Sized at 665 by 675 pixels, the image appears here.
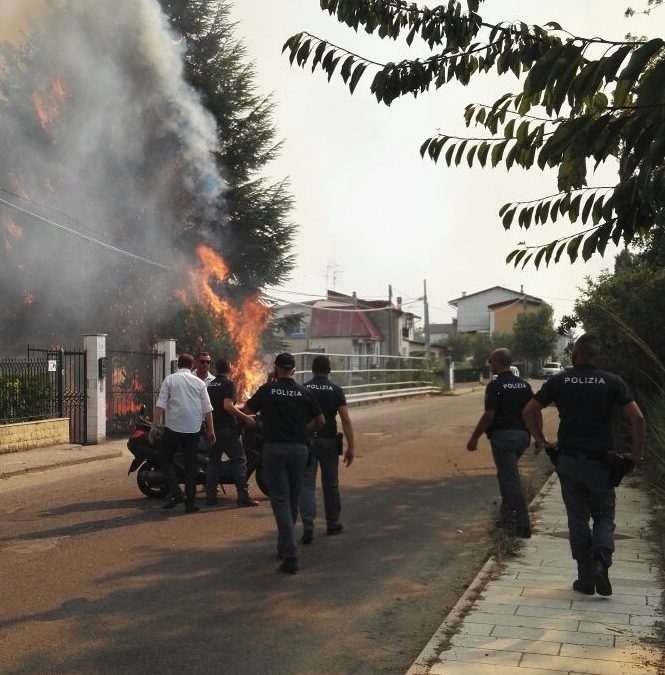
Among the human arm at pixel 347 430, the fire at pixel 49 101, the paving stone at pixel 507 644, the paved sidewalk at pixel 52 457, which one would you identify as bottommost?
the paving stone at pixel 507 644

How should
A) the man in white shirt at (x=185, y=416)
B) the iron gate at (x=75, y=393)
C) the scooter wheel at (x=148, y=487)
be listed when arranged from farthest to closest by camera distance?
the iron gate at (x=75, y=393) < the scooter wheel at (x=148, y=487) < the man in white shirt at (x=185, y=416)

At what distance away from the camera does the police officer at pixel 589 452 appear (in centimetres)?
626

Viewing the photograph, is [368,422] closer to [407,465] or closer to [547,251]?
[407,465]

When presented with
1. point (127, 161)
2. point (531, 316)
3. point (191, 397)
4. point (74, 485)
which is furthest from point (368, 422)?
point (531, 316)

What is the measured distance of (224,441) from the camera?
1080 centimetres

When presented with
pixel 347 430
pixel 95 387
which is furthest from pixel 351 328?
pixel 347 430

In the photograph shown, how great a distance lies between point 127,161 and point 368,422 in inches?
456

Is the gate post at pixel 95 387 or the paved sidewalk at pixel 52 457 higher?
the gate post at pixel 95 387

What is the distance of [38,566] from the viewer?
7.36 metres

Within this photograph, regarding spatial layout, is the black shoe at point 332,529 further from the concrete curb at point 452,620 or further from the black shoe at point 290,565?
the concrete curb at point 452,620

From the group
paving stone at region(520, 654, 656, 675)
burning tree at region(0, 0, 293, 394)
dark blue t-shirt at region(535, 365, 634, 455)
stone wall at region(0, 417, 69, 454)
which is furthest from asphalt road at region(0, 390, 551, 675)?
burning tree at region(0, 0, 293, 394)

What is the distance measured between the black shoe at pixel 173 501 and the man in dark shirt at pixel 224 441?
37 centimetres

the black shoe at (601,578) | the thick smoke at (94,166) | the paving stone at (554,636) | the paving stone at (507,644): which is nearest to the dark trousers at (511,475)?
the black shoe at (601,578)

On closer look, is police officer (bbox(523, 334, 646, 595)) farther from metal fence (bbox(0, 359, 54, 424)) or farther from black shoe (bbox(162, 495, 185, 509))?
metal fence (bbox(0, 359, 54, 424))
